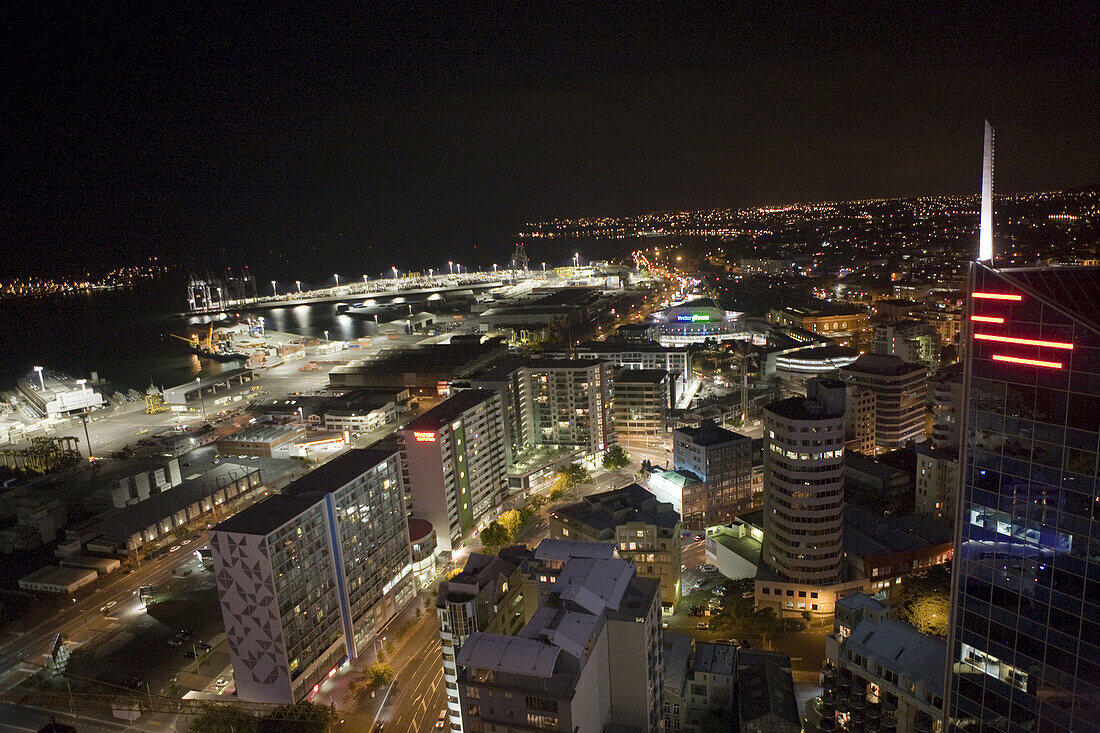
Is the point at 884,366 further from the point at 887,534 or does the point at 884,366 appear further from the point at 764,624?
the point at 764,624

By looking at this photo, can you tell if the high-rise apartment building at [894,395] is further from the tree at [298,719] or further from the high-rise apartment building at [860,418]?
the tree at [298,719]

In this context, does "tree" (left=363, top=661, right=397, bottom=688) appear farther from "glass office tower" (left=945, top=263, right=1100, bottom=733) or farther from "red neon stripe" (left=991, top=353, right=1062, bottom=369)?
"red neon stripe" (left=991, top=353, right=1062, bottom=369)

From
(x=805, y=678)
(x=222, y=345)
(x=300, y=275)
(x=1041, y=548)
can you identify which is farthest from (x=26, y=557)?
(x=300, y=275)

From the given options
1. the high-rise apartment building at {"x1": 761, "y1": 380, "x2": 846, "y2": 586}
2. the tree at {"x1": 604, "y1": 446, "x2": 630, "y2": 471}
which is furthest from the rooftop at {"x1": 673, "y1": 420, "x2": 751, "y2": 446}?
the high-rise apartment building at {"x1": 761, "y1": 380, "x2": 846, "y2": 586}

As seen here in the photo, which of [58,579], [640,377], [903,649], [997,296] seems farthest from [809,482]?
[58,579]

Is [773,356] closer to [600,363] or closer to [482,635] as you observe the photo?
[600,363]
